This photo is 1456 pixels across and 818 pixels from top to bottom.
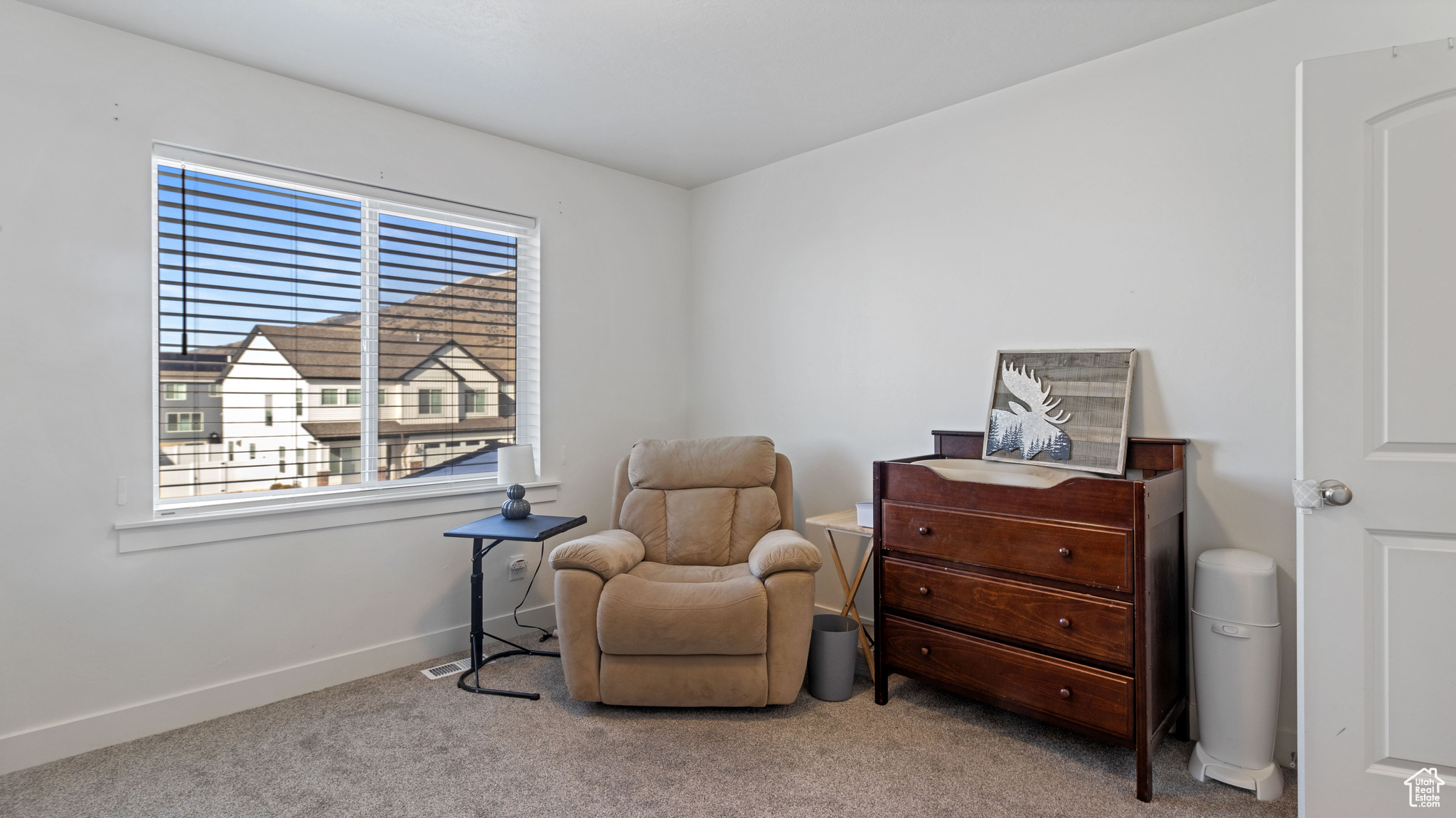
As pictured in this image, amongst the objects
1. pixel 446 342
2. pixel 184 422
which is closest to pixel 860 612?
pixel 446 342

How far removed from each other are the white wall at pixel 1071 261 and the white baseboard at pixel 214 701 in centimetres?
195

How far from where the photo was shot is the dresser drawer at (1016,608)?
2.06m

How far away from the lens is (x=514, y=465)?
3.07 m

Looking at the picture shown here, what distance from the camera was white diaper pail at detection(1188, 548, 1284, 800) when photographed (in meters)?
2.04

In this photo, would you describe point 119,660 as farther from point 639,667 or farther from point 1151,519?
point 1151,519

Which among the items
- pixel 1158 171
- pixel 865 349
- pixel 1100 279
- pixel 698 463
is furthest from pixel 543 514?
pixel 1158 171

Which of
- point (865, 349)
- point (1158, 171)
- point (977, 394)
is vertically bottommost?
point (977, 394)

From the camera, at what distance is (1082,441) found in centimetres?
253

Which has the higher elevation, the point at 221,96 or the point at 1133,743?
the point at 221,96

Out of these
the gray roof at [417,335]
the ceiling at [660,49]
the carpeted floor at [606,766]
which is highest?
the ceiling at [660,49]

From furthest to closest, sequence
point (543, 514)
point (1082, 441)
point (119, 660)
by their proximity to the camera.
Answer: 1. point (543, 514)
2. point (1082, 441)
3. point (119, 660)

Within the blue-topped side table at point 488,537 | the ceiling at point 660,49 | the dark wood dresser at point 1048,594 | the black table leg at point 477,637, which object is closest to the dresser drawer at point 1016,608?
the dark wood dresser at point 1048,594

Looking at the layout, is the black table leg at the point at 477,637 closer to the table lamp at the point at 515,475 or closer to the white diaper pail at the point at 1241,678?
the table lamp at the point at 515,475

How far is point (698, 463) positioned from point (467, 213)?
1651 mm
